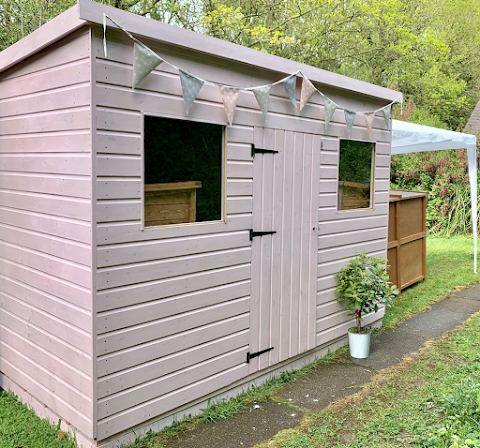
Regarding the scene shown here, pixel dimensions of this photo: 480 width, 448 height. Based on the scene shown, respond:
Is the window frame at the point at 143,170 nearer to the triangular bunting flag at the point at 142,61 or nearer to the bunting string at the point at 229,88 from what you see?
the bunting string at the point at 229,88

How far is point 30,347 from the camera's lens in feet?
11.4

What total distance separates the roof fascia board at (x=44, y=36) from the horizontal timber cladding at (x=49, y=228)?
0.18 feet

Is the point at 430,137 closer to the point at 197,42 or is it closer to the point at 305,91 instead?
the point at 305,91

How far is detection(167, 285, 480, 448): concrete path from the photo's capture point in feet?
10.5

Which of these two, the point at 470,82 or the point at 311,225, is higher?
the point at 470,82

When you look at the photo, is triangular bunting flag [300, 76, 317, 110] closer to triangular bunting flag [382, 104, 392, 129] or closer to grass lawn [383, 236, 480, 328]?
triangular bunting flag [382, 104, 392, 129]

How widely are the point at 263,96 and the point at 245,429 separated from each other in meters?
2.48

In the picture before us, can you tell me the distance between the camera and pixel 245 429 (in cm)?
331

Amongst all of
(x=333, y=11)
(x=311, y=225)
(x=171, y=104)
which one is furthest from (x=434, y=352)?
(x=333, y=11)

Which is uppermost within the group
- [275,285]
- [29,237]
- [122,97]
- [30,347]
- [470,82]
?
[470,82]

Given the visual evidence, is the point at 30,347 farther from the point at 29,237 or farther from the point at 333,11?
the point at 333,11

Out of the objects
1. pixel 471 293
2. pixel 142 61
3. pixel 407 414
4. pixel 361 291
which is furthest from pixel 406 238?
pixel 142 61

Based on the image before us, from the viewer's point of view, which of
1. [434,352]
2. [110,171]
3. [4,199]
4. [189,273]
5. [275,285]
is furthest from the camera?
[434,352]

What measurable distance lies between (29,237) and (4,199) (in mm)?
588
